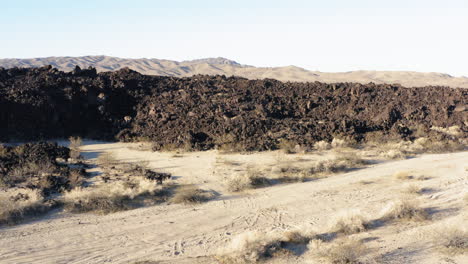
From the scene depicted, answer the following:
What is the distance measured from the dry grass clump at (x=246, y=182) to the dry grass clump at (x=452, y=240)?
5101mm

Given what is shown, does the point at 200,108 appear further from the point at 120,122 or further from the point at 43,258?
the point at 43,258

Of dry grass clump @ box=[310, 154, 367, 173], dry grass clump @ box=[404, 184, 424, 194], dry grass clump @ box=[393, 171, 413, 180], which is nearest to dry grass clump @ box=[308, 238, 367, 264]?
dry grass clump @ box=[404, 184, 424, 194]

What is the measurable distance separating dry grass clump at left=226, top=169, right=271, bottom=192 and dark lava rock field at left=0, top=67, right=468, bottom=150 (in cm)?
428

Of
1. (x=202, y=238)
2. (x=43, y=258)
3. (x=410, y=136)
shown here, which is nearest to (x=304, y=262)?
(x=202, y=238)

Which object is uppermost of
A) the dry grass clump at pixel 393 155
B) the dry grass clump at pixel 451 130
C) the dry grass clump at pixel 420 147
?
the dry grass clump at pixel 451 130

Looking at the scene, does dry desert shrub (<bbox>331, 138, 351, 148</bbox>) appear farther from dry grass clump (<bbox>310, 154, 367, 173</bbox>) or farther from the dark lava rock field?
dry grass clump (<bbox>310, 154, 367, 173</bbox>)

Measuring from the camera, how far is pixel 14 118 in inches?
677

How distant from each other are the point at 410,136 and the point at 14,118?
780 inches

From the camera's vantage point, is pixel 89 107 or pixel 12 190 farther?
pixel 89 107

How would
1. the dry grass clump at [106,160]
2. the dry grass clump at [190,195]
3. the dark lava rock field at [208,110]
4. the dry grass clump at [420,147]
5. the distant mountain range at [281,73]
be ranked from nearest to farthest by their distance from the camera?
the dry grass clump at [190,195]
the dry grass clump at [106,160]
the dry grass clump at [420,147]
the dark lava rock field at [208,110]
the distant mountain range at [281,73]

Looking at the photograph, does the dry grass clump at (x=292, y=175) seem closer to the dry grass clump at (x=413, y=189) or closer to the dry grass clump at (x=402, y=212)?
the dry grass clump at (x=413, y=189)

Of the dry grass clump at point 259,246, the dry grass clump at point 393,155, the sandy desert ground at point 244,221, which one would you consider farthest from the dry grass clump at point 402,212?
the dry grass clump at point 393,155

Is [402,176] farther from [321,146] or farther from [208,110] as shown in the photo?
[208,110]

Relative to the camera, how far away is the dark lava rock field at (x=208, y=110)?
17.3 metres
